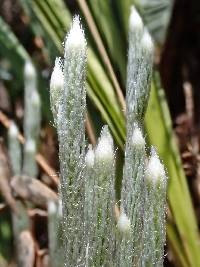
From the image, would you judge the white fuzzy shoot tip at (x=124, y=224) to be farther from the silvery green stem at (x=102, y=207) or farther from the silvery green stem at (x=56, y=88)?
the silvery green stem at (x=56, y=88)

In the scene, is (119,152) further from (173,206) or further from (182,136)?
(182,136)

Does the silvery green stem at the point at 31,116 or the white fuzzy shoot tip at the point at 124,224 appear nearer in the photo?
the white fuzzy shoot tip at the point at 124,224

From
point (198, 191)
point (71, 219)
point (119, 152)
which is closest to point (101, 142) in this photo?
point (71, 219)

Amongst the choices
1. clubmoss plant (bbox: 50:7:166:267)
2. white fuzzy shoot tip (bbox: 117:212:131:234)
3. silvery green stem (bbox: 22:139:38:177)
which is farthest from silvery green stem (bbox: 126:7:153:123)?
silvery green stem (bbox: 22:139:38:177)

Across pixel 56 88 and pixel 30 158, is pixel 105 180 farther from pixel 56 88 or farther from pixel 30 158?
pixel 30 158

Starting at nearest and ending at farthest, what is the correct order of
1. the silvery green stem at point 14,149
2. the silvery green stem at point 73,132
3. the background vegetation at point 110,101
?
the silvery green stem at point 73,132, the background vegetation at point 110,101, the silvery green stem at point 14,149

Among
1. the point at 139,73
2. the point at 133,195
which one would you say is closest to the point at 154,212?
the point at 133,195

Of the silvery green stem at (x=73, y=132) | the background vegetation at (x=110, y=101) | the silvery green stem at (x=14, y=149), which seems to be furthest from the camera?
the silvery green stem at (x=14, y=149)

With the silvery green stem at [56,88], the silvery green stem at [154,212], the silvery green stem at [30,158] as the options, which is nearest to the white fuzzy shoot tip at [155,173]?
the silvery green stem at [154,212]
